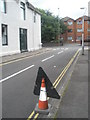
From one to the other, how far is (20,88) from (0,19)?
1474 centimetres

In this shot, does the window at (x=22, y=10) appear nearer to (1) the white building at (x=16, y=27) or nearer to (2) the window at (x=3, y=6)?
(1) the white building at (x=16, y=27)

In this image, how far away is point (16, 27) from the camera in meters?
24.6

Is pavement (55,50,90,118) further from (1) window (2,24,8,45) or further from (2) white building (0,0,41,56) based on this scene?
(1) window (2,24,8,45)

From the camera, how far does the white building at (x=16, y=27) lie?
21.3 metres

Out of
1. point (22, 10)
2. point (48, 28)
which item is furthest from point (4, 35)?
point (48, 28)

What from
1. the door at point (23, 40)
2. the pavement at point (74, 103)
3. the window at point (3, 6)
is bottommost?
the pavement at point (74, 103)

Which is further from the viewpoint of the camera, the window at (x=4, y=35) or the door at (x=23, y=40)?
the door at (x=23, y=40)

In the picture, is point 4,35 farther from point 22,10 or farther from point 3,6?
point 22,10

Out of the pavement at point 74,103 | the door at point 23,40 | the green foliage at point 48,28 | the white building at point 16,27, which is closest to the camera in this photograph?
the pavement at point 74,103

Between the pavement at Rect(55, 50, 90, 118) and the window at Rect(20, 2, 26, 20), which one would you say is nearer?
the pavement at Rect(55, 50, 90, 118)

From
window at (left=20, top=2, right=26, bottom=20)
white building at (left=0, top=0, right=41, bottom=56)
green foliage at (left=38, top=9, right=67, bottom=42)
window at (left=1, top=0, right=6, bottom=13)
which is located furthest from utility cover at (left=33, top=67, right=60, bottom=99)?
green foliage at (left=38, top=9, right=67, bottom=42)

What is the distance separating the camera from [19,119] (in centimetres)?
435

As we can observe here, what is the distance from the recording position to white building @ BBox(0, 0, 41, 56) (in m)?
21.3

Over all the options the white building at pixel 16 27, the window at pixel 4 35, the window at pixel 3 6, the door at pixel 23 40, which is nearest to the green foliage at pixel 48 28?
the white building at pixel 16 27
